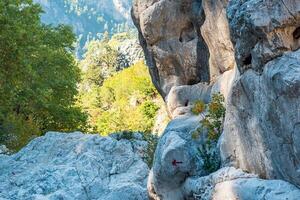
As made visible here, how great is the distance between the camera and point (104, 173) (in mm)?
15203

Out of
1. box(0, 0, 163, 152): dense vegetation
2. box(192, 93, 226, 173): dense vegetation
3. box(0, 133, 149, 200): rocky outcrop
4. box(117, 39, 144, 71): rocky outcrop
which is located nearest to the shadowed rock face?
box(0, 133, 149, 200): rocky outcrop

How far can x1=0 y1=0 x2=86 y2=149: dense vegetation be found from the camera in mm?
17562

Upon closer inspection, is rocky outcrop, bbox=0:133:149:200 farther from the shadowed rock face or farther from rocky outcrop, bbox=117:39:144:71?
rocky outcrop, bbox=117:39:144:71

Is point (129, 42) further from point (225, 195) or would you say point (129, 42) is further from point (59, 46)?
point (225, 195)

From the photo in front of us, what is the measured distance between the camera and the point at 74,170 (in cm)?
1481

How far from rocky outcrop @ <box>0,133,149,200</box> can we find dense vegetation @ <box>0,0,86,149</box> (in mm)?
3336

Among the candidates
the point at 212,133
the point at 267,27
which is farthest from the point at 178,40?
the point at 267,27

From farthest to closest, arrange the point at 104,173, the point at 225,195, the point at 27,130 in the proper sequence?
the point at 27,130 → the point at 104,173 → the point at 225,195

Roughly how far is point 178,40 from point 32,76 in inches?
258

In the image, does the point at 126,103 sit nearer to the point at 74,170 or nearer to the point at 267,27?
the point at 74,170

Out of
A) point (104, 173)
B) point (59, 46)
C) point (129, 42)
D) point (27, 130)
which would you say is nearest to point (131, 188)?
point (104, 173)

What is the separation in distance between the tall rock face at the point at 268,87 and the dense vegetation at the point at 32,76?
1083cm

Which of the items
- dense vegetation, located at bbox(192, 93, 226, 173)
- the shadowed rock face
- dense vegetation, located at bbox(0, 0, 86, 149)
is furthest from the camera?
dense vegetation, located at bbox(0, 0, 86, 149)

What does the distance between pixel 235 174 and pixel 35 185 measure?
24.3 ft
